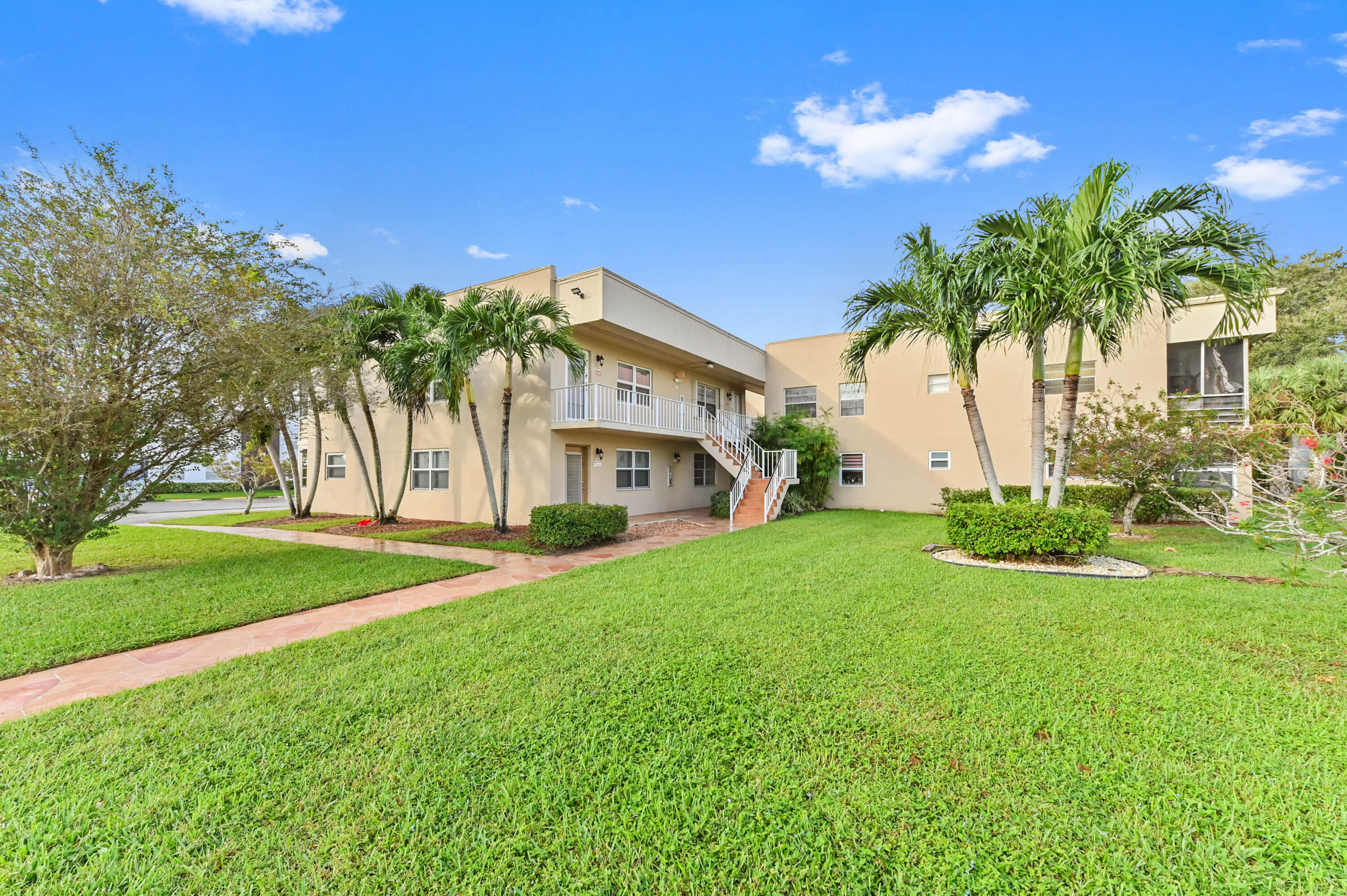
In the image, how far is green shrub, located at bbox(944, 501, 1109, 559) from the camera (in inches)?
280

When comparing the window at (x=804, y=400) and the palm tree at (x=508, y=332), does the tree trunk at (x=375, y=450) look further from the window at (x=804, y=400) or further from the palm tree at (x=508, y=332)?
the window at (x=804, y=400)

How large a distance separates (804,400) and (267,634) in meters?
16.5

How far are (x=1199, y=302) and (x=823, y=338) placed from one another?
964 centimetres

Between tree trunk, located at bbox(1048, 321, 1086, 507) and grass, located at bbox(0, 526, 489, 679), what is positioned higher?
tree trunk, located at bbox(1048, 321, 1086, 507)

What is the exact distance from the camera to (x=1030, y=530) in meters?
7.36

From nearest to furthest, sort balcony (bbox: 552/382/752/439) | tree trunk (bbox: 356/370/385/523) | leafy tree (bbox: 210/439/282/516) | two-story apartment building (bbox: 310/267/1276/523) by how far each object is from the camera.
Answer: leafy tree (bbox: 210/439/282/516)
balcony (bbox: 552/382/752/439)
two-story apartment building (bbox: 310/267/1276/523)
tree trunk (bbox: 356/370/385/523)

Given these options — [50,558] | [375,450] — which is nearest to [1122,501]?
[375,450]

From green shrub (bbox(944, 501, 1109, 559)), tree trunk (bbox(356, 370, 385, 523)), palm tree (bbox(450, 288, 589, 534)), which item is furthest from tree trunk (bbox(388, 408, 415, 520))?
green shrub (bbox(944, 501, 1109, 559))

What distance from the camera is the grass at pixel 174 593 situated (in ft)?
15.0

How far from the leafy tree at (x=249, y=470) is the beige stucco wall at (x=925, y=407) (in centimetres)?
1551

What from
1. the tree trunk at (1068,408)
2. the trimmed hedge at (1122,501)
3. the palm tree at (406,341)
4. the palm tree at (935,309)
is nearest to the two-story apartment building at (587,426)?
the palm tree at (406,341)

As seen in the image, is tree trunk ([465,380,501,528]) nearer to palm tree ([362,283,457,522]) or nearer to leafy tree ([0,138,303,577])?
palm tree ([362,283,457,522])

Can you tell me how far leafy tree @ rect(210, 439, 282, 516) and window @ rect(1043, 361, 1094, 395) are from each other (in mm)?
18653

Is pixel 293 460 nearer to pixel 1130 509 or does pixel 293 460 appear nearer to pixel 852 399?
pixel 852 399
